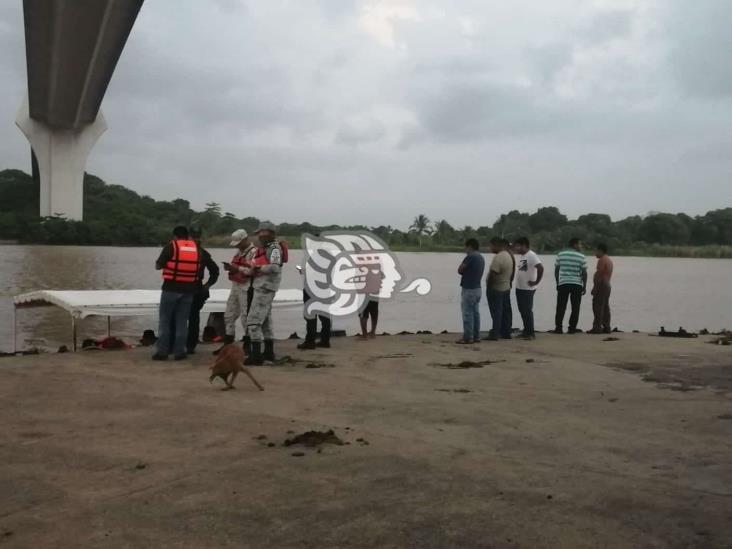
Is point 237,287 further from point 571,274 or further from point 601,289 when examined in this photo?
point 601,289

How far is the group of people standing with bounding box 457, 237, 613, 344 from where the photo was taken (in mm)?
11000

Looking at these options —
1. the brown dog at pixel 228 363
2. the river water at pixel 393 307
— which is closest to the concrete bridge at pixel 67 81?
the river water at pixel 393 307

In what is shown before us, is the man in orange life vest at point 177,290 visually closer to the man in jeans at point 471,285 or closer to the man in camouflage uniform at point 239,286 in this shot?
the man in camouflage uniform at point 239,286

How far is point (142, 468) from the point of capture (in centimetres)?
406

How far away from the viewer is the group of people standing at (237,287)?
8070 mm

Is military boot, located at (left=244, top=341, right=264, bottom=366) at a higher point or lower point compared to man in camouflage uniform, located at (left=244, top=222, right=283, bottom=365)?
lower

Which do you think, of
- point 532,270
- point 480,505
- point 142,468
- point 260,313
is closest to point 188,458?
point 142,468

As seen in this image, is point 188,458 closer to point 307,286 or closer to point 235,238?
point 235,238

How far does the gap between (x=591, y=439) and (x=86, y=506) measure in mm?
3036

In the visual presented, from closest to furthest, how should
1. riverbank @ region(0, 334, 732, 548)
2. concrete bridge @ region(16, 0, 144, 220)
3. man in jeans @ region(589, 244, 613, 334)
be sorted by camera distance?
riverbank @ region(0, 334, 732, 548), man in jeans @ region(589, 244, 613, 334), concrete bridge @ region(16, 0, 144, 220)

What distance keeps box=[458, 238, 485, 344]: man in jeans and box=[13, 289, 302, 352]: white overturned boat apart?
262cm

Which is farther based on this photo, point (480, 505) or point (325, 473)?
point (325, 473)

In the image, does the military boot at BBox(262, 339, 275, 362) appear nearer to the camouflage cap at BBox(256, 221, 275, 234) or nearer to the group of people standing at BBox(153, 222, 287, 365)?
the group of people standing at BBox(153, 222, 287, 365)

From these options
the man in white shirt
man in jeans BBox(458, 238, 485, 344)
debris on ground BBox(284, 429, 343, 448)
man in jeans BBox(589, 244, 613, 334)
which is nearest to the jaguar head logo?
man in jeans BBox(458, 238, 485, 344)
